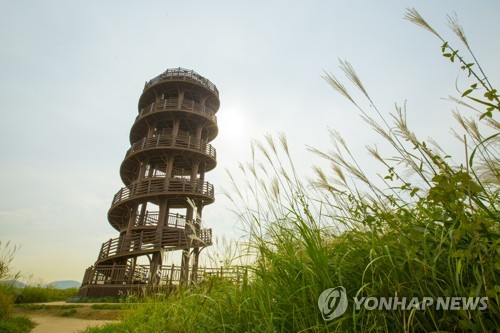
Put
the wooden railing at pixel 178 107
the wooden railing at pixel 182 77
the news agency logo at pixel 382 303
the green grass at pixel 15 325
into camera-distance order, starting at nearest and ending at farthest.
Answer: the news agency logo at pixel 382 303 < the green grass at pixel 15 325 < the wooden railing at pixel 178 107 < the wooden railing at pixel 182 77

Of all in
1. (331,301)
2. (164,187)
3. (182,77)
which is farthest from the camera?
(182,77)

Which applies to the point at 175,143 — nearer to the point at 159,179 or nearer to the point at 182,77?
the point at 159,179

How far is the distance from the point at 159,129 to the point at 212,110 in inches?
188

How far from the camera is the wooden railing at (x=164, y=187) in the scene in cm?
1873

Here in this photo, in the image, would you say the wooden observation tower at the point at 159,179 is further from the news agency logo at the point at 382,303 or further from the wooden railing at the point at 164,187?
the news agency logo at the point at 382,303

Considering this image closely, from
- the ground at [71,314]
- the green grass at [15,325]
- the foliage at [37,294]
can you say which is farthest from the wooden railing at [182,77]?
the green grass at [15,325]

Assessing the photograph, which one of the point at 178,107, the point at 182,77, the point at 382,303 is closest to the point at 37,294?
the point at 178,107

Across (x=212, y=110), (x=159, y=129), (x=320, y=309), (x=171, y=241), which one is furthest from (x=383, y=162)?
(x=159, y=129)

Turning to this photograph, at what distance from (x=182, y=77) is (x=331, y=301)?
2306 centimetres

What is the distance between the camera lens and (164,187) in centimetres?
1855

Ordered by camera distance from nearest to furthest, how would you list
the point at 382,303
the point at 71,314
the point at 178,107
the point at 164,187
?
1. the point at 382,303
2. the point at 71,314
3. the point at 164,187
4. the point at 178,107

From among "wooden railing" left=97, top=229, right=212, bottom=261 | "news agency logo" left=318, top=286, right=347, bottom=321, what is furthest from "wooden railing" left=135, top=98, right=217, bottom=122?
"news agency logo" left=318, top=286, right=347, bottom=321

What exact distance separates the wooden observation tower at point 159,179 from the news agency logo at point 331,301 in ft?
46.3

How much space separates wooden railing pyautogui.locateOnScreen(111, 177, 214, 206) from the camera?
18734 mm
